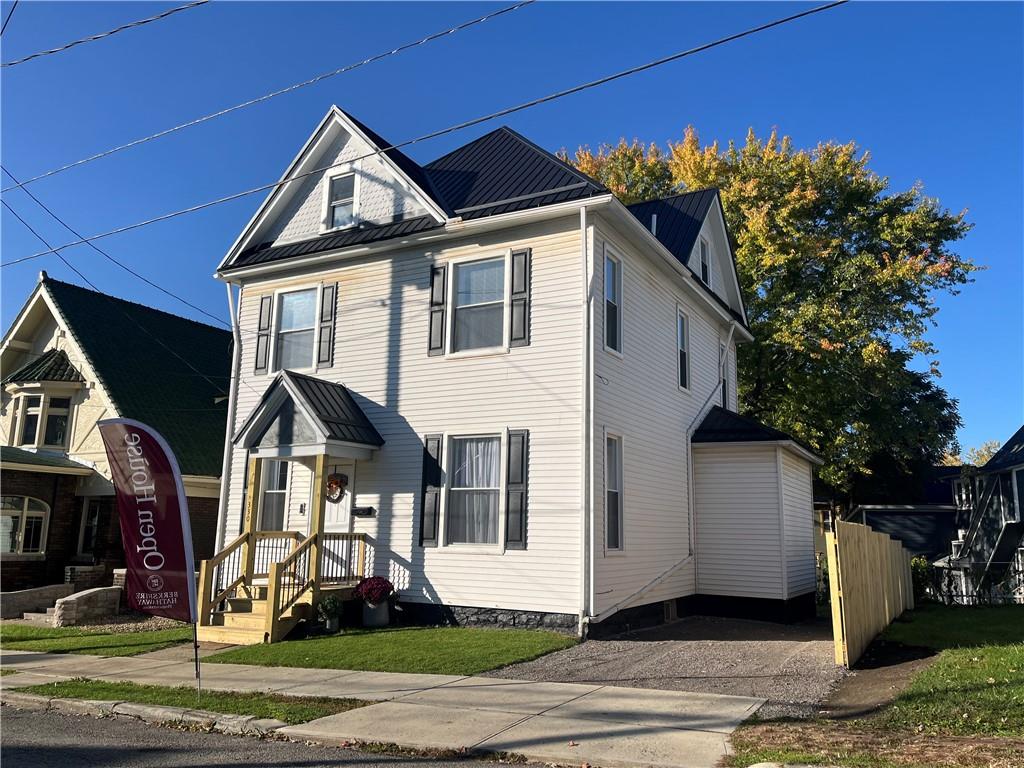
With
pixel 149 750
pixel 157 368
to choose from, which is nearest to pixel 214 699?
pixel 149 750

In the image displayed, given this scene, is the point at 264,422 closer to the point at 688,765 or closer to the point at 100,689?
the point at 100,689

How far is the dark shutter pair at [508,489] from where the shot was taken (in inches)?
516

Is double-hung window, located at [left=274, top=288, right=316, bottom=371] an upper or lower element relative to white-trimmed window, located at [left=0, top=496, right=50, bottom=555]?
upper

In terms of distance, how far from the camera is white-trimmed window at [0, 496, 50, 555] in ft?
64.0

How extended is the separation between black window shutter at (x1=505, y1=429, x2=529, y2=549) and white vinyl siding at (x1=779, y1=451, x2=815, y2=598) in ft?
20.0

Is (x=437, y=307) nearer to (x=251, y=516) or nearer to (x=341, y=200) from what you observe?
(x=341, y=200)

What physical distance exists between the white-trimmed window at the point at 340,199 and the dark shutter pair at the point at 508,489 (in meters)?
5.22

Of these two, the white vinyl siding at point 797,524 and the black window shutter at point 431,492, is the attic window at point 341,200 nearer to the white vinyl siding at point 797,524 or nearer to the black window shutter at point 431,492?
the black window shutter at point 431,492

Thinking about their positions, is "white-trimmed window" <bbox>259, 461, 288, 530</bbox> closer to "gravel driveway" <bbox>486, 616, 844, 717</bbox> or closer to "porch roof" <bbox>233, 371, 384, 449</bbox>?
"porch roof" <bbox>233, 371, 384, 449</bbox>

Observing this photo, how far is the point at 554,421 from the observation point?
518 inches

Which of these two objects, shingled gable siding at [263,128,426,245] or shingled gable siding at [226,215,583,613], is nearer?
shingled gable siding at [226,215,583,613]

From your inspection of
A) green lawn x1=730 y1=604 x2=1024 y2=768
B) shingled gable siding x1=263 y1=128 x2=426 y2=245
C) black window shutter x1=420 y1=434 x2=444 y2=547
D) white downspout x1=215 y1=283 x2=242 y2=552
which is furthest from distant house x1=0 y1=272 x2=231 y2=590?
green lawn x1=730 y1=604 x2=1024 y2=768

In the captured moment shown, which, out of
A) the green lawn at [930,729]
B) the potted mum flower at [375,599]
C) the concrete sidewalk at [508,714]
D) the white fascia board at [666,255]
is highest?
the white fascia board at [666,255]

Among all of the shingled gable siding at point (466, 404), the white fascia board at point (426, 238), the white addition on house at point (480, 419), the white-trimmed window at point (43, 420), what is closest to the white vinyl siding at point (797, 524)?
the white addition on house at point (480, 419)
